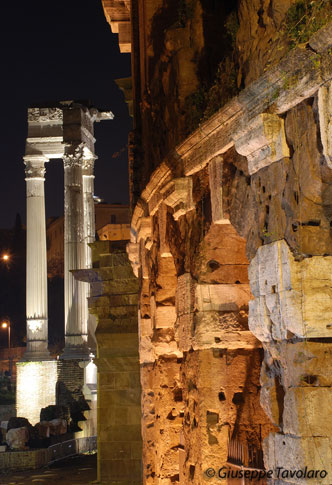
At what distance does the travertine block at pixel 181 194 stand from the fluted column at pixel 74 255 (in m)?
25.0

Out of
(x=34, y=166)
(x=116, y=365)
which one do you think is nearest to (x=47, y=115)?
(x=34, y=166)

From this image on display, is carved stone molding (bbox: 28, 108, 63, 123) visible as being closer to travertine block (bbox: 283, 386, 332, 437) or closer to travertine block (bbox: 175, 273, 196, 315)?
travertine block (bbox: 175, 273, 196, 315)

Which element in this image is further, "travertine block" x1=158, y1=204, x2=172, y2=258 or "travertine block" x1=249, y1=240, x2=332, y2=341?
"travertine block" x1=158, y1=204, x2=172, y2=258

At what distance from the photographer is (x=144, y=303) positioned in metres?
10.7

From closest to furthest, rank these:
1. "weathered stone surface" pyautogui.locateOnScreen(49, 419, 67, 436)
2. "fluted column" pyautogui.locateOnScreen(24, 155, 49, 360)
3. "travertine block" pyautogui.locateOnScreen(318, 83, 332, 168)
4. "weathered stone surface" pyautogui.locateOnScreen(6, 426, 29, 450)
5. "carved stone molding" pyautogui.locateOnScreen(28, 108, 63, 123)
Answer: "travertine block" pyautogui.locateOnScreen(318, 83, 332, 168), "weathered stone surface" pyautogui.locateOnScreen(6, 426, 29, 450), "weathered stone surface" pyautogui.locateOnScreen(49, 419, 67, 436), "fluted column" pyautogui.locateOnScreen(24, 155, 49, 360), "carved stone molding" pyautogui.locateOnScreen(28, 108, 63, 123)

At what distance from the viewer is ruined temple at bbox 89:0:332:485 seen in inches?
213

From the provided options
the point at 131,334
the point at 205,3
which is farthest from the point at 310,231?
the point at 131,334

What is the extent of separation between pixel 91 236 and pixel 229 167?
90.2 feet

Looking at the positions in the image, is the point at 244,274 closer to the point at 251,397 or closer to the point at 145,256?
the point at 251,397

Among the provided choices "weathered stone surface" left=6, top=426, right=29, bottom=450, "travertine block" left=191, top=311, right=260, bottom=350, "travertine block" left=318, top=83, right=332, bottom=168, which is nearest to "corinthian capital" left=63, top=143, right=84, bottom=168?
"weathered stone surface" left=6, top=426, right=29, bottom=450

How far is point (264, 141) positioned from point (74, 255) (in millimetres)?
28042

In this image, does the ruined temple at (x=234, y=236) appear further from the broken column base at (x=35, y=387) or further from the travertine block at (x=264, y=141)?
the broken column base at (x=35, y=387)

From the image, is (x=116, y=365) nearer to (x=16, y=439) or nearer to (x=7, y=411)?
(x=16, y=439)

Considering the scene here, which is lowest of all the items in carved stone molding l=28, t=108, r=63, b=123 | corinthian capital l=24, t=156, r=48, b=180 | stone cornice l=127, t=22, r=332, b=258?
stone cornice l=127, t=22, r=332, b=258
